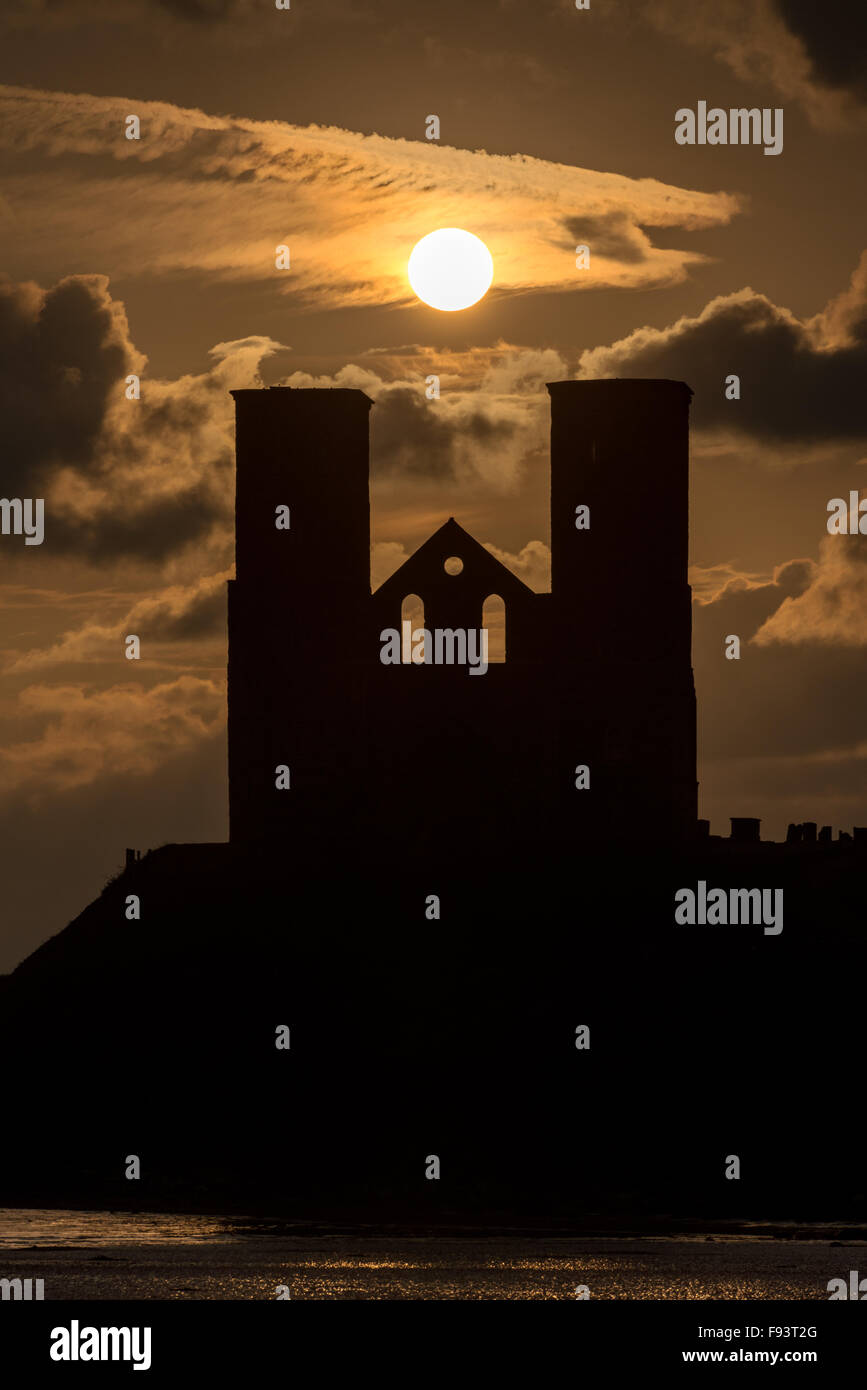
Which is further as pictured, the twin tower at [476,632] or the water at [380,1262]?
the twin tower at [476,632]

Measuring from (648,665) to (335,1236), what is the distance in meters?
25.4

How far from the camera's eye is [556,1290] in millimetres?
32344

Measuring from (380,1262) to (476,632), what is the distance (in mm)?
28543

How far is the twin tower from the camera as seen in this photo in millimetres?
61906

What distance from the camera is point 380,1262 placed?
36.1 metres

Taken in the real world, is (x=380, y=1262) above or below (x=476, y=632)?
below

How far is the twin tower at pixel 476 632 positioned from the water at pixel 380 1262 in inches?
817

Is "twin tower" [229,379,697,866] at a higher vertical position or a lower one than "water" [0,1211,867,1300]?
higher

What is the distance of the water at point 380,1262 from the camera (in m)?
32.5

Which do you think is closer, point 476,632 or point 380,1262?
point 380,1262

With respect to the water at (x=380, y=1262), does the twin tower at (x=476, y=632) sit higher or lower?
higher

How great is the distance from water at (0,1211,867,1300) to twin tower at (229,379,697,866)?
20.8 meters

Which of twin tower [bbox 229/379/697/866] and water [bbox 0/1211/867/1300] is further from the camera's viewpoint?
twin tower [bbox 229/379/697/866]
